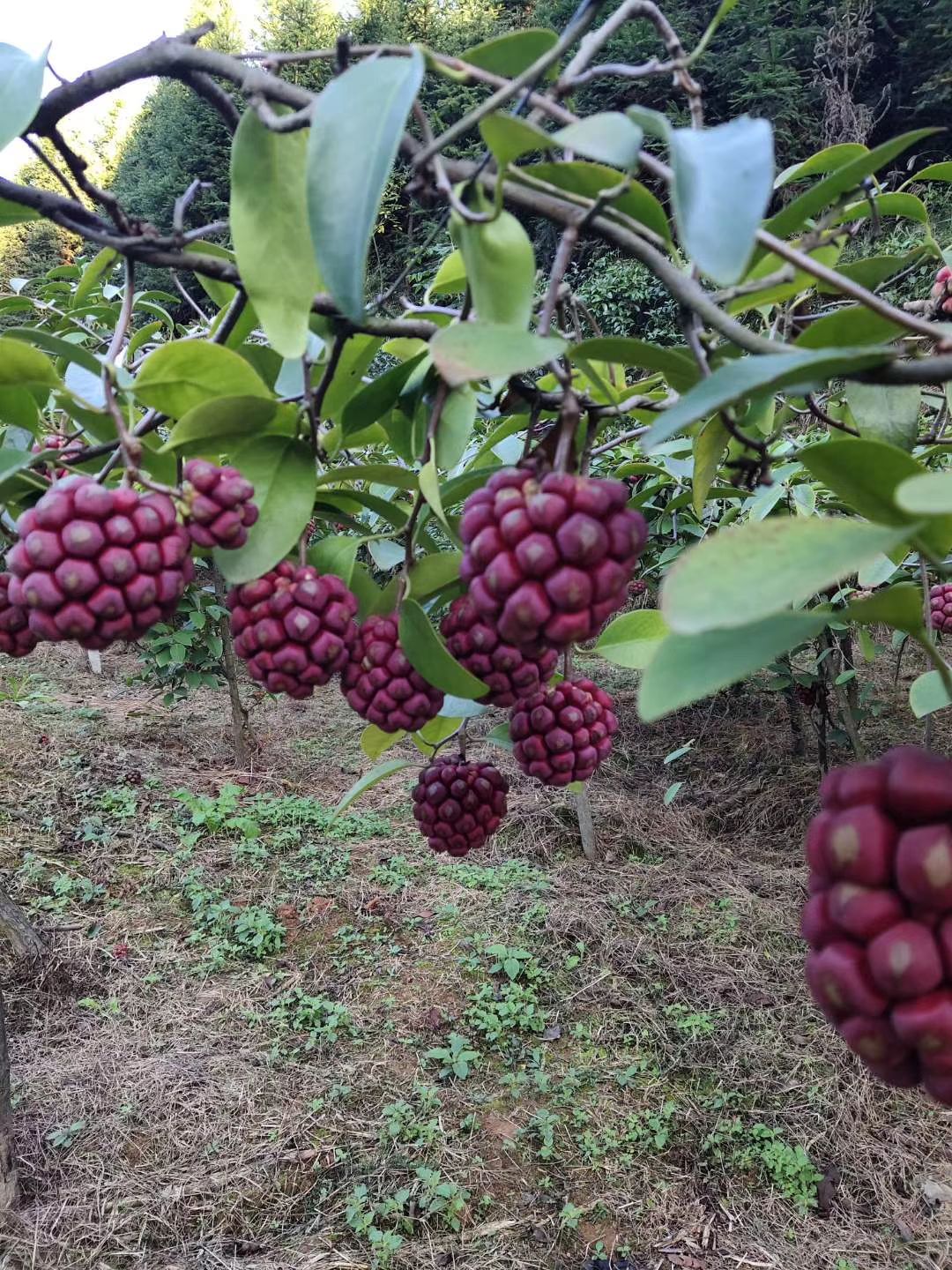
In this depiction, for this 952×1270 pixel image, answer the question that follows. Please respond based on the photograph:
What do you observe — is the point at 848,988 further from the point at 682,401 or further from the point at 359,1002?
the point at 359,1002

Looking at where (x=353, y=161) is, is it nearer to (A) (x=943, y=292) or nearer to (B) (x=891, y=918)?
(B) (x=891, y=918)

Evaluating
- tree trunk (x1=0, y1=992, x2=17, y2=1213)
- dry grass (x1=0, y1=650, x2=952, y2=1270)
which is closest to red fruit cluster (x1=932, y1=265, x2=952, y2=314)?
dry grass (x1=0, y1=650, x2=952, y2=1270)

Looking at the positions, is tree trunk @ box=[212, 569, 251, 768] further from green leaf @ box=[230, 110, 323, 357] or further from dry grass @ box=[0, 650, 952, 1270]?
green leaf @ box=[230, 110, 323, 357]

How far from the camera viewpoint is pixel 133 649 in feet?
17.4

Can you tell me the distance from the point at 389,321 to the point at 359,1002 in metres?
2.07

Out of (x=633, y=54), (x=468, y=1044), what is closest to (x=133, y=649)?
(x=468, y=1044)

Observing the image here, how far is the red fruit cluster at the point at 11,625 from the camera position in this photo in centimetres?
53

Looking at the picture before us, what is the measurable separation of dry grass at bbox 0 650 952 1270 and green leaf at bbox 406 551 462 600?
5.02 feet

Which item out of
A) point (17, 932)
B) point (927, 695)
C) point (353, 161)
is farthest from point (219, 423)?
point (17, 932)

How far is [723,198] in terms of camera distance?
26 centimetres

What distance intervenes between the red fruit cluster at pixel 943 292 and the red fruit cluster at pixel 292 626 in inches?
26.0

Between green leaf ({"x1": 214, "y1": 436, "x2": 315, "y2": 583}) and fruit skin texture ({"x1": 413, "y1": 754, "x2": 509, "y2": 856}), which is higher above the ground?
green leaf ({"x1": 214, "y1": 436, "x2": 315, "y2": 583})

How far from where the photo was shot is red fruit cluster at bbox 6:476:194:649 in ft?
1.33

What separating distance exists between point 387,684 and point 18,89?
0.36 metres
